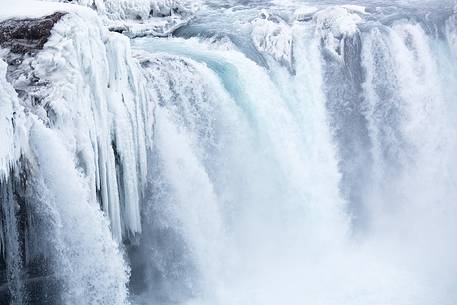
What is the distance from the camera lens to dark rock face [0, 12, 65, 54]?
285 inches

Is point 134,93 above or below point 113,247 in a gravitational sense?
above

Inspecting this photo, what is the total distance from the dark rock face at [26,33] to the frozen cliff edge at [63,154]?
0.01 m

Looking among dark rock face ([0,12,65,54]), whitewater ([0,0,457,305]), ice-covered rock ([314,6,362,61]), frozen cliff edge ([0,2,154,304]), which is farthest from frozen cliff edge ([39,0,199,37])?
dark rock face ([0,12,65,54])

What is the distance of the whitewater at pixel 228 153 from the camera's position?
690 centimetres

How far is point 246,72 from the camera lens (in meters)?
11.0

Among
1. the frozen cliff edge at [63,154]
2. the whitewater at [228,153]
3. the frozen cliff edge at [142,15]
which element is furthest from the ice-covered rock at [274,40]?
the frozen cliff edge at [63,154]

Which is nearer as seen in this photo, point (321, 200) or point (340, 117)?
point (321, 200)

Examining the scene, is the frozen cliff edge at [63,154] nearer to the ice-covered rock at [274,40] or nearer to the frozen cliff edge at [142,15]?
the ice-covered rock at [274,40]

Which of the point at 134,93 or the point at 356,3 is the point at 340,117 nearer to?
the point at 356,3

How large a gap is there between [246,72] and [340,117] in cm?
290

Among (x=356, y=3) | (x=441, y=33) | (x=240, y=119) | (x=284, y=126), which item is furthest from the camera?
(x=356, y=3)

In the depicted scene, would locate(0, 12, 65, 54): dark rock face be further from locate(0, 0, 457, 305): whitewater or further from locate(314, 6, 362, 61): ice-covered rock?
locate(314, 6, 362, 61): ice-covered rock

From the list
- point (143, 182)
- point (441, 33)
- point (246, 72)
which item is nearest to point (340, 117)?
point (246, 72)

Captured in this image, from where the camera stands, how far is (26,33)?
7.42 m
